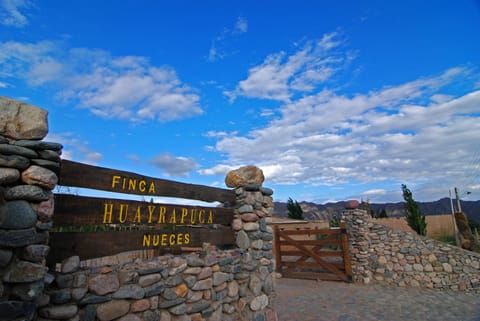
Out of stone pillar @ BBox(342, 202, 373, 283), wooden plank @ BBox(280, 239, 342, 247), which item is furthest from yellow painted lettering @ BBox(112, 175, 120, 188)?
stone pillar @ BBox(342, 202, 373, 283)

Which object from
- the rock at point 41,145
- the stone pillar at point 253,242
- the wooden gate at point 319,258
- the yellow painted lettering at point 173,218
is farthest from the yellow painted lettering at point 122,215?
the wooden gate at point 319,258

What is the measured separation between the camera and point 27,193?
2287mm

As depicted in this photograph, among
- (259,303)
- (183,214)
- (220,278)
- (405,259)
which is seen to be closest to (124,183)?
(183,214)

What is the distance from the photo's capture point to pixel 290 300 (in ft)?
24.3

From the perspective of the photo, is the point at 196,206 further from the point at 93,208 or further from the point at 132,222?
the point at 93,208

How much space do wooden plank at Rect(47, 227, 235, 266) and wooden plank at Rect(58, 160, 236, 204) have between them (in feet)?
1.51

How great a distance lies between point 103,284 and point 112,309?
0.26m

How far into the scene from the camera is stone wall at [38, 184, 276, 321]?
2.77 meters

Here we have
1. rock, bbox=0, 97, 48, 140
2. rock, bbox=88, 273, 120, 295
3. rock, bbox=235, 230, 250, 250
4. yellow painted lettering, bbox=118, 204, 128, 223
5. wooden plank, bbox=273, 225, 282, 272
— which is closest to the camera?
rock, bbox=0, 97, 48, 140

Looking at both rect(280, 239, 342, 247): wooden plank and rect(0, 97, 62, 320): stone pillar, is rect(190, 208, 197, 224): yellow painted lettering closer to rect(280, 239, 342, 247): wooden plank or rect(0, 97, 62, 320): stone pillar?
rect(0, 97, 62, 320): stone pillar

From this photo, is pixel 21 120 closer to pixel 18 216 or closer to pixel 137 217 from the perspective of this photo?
pixel 18 216

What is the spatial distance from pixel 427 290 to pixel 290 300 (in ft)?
13.6

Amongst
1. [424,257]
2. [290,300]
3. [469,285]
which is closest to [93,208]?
[290,300]

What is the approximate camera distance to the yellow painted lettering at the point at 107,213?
3193 mm
